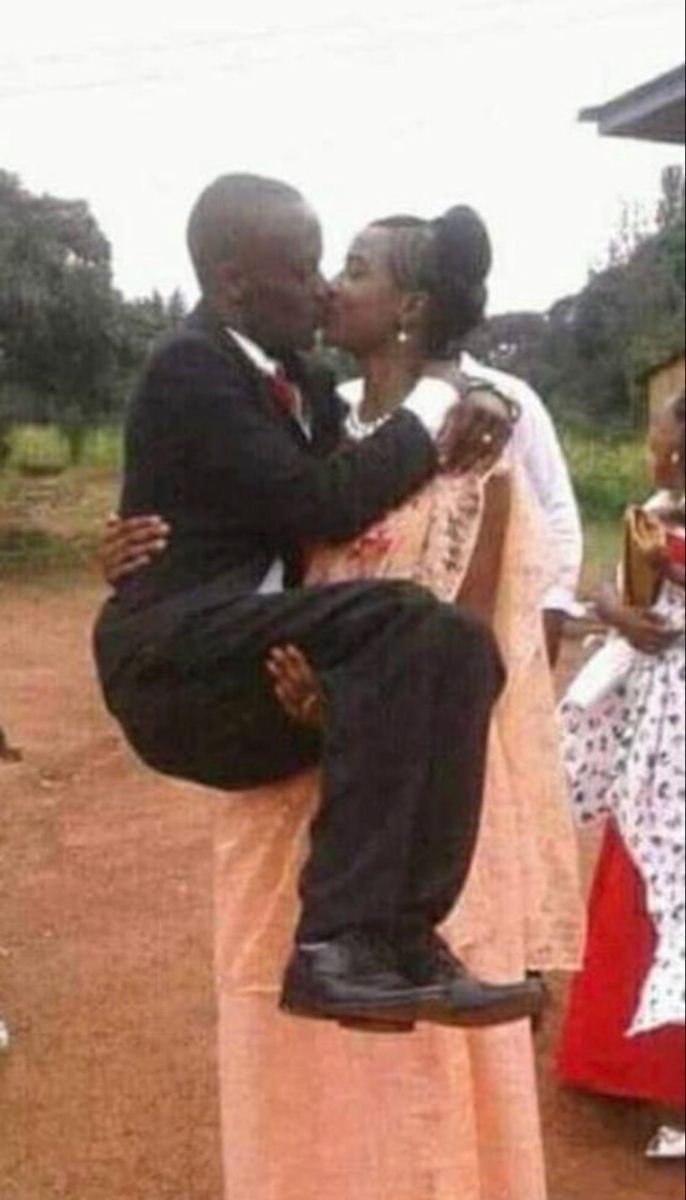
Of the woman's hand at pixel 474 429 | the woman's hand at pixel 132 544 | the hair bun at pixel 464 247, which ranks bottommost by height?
the woman's hand at pixel 132 544

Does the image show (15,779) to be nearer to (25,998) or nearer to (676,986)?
(25,998)

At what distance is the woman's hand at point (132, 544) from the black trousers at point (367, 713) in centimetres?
5

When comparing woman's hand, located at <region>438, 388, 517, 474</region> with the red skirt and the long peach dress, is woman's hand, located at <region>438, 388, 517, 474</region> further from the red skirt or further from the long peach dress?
the red skirt

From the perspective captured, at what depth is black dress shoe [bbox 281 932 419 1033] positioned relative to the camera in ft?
8.86

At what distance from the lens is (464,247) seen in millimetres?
2748

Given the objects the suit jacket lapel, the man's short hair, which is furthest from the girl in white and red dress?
the man's short hair

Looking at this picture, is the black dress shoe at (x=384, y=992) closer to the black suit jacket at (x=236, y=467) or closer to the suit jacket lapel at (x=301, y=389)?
the black suit jacket at (x=236, y=467)

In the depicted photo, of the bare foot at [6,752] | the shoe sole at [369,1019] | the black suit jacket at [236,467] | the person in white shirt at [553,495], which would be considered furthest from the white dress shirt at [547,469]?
the bare foot at [6,752]

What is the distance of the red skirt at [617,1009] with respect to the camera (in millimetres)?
2699

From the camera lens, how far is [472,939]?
2949 millimetres

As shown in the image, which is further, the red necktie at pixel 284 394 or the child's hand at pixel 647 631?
the red necktie at pixel 284 394

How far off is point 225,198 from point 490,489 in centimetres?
40

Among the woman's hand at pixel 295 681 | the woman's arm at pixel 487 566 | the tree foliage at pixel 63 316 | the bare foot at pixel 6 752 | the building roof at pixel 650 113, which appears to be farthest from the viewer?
the bare foot at pixel 6 752

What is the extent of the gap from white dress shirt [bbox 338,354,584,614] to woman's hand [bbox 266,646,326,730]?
0.90ft
